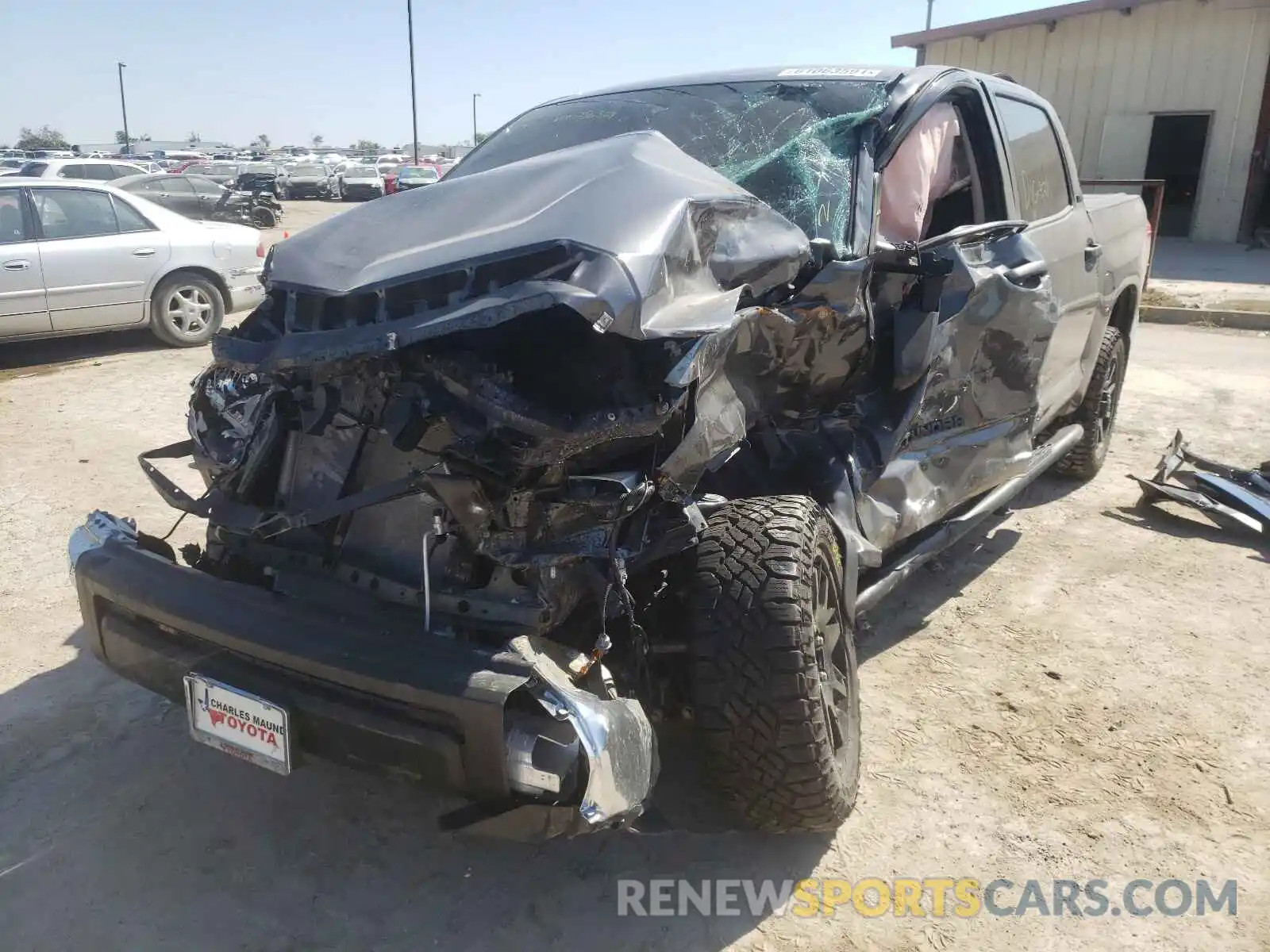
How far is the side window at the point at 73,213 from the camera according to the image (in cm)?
809

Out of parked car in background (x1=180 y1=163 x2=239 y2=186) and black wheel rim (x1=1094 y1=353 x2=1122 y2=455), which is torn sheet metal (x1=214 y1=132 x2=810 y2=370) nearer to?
black wheel rim (x1=1094 y1=353 x2=1122 y2=455)

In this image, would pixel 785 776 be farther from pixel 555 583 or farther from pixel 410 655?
pixel 410 655

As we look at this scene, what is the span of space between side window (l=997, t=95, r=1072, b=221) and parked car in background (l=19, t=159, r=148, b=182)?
16.2 meters

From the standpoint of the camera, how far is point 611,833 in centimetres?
271

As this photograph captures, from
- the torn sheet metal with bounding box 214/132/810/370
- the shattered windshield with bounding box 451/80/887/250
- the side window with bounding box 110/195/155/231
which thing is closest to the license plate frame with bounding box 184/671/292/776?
the torn sheet metal with bounding box 214/132/810/370

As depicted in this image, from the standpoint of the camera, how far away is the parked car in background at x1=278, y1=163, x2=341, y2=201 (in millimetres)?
32594

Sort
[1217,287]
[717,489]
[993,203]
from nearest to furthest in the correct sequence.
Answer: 1. [717,489]
2. [993,203]
3. [1217,287]

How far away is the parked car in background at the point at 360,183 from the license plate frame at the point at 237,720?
31583mm

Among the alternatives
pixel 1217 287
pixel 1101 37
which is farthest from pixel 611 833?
pixel 1101 37

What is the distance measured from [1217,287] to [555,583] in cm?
1366

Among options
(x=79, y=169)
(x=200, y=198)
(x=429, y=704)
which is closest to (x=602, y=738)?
(x=429, y=704)

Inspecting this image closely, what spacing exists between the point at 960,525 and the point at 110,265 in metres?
7.66

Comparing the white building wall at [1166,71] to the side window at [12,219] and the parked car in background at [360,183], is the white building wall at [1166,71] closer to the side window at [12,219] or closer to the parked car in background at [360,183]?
the side window at [12,219]

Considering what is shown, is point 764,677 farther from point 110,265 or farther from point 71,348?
point 71,348
